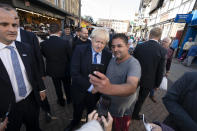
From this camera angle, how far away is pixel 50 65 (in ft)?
8.72

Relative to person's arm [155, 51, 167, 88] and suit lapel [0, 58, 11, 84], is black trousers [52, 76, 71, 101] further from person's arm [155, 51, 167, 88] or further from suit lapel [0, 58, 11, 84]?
person's arm [155, 51, 167, 88]

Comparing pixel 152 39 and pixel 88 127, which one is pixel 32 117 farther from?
pixel 152 39

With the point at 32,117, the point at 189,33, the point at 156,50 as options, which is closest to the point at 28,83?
the point at 32,117

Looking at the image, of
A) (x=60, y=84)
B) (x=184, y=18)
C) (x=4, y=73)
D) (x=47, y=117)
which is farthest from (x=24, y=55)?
(x=184, y=18)

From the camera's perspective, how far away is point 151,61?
7.60 feet

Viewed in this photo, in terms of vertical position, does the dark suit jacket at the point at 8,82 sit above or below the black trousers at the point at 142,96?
above

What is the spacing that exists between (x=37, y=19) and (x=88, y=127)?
1445 centimetres

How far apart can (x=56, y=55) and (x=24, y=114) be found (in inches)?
56.4

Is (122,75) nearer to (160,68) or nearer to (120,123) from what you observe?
(120,123)

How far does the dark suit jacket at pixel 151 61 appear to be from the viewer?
7.52ft

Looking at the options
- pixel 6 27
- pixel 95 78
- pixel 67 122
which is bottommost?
pixel 67 122

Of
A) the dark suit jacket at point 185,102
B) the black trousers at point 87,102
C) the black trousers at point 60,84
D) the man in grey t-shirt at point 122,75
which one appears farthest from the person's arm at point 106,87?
the black trousers at point 60,84

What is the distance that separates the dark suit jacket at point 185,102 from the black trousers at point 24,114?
198 centimetres

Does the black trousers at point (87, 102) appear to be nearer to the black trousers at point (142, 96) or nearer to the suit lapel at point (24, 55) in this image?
the suit lapel at point (24, 55)
